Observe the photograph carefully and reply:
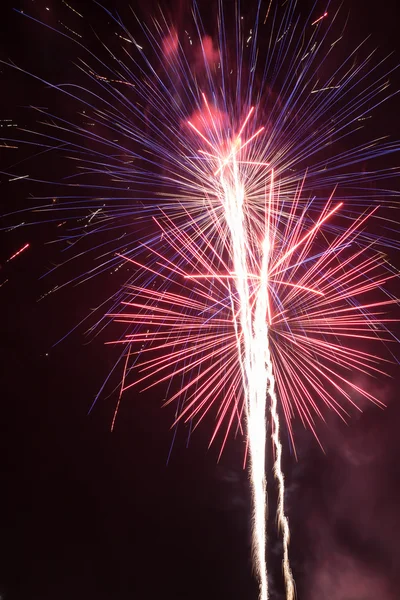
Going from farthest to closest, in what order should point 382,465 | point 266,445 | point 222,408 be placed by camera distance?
point 382,465
point 222,408
point 266,445

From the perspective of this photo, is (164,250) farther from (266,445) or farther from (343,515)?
(343,515)

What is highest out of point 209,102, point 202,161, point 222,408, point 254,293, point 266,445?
point 209,102

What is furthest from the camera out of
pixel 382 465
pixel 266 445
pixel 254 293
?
pixel 382 465

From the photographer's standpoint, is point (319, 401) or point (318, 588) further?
point (318, 588)

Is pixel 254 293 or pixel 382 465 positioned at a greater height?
pixel 254 293

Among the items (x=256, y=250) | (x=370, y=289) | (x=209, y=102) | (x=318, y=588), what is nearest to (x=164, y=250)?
(x=256, y=250)

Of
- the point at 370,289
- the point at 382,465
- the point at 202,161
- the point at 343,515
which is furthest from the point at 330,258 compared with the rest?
the point at 343,515

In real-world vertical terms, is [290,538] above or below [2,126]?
below

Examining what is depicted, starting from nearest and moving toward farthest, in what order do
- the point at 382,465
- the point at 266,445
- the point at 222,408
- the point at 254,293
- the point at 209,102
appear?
the point at 209,102
the point at 254,293
the point at 266,445
the point at 222,408
the point at 382,465

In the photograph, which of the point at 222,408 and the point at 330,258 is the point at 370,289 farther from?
the point at 222,408
